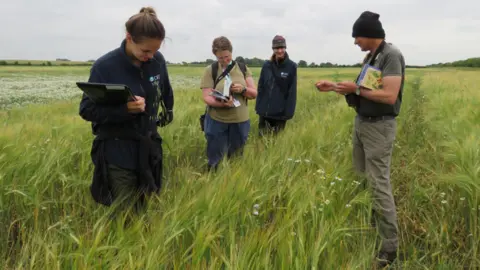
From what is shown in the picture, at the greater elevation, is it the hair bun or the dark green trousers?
the hair bun

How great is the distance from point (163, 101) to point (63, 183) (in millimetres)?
983

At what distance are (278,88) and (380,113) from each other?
211cm

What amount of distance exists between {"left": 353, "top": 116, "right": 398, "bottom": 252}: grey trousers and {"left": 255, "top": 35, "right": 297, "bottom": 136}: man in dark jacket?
1936mm

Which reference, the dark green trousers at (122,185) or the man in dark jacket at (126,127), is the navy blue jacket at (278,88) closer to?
the man in dark jacket at (126,127)

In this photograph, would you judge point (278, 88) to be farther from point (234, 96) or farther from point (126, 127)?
point (126, 127)

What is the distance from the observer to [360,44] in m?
2.52

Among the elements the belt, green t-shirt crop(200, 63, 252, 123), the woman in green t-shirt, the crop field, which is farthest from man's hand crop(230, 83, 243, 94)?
the belt

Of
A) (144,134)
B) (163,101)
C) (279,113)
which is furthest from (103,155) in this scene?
(279,113)

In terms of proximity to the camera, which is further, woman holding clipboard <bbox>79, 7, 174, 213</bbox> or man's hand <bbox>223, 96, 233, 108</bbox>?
man's hand <bbox>223, 96, 233, 108</bbox>

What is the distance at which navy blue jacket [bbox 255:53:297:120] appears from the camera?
443 cm

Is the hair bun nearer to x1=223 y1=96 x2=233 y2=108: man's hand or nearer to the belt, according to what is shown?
x1=223 y1=96 x2=233 y2=108: man's hand

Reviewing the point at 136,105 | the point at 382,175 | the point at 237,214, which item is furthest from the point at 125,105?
the point at 382,175

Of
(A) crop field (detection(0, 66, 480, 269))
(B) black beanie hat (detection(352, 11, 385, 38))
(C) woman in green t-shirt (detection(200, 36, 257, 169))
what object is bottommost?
(A) crop field (detection(0, 66, 480, 269))

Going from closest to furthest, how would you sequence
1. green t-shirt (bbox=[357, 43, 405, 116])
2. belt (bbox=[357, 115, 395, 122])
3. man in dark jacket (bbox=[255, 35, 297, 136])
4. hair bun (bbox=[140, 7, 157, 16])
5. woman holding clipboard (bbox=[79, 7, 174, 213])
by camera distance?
woman holding clipboard (bbox=[79, 7, 174, 213])
hair bun (bbox=[140, 7, 157, 16])
green t-shirt (bbox=[357, 43, 405, 116])
belt (bbox=[357, 115, 395, 122])
man in dark jacket (bbox=[255, 35, 297, 136])
